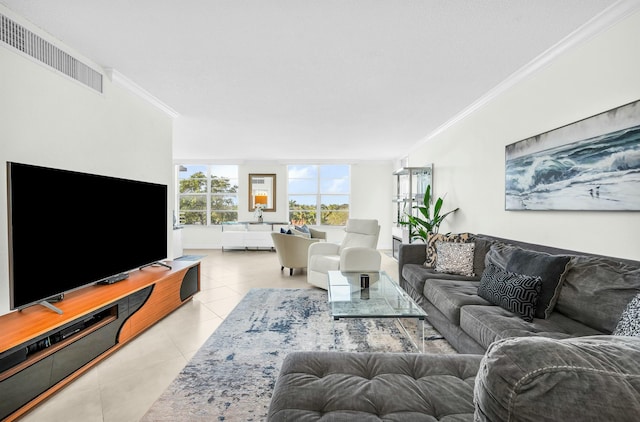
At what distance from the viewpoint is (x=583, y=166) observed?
2338 mm

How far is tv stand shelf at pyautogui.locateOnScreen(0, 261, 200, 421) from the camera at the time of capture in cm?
163

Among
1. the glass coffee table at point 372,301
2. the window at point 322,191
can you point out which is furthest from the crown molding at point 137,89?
the window at point 322,191

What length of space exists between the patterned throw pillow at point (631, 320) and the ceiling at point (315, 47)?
6.01 ft

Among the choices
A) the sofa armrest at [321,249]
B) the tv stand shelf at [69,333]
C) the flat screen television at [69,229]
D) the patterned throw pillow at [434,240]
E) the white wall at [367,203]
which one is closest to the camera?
the tv stand shelf at [69,333]

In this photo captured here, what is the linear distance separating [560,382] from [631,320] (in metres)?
1.47

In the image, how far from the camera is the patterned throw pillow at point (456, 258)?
126 inches

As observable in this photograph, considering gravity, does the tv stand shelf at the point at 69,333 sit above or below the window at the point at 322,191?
below

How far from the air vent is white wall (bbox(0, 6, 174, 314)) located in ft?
0.16

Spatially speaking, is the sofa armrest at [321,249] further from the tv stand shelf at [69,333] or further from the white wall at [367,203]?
the white wall at [367,203]

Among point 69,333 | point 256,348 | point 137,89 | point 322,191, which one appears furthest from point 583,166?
point 322,191

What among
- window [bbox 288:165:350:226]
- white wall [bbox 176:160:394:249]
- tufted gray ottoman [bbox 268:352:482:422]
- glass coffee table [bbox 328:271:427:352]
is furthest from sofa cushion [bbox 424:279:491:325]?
window [bbox 288:165:350:226]

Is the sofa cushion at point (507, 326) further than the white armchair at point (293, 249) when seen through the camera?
No

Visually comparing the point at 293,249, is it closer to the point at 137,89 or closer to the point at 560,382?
the point at 137,89

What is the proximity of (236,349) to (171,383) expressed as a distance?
55 cm
